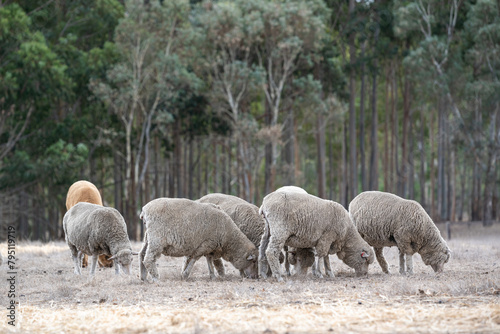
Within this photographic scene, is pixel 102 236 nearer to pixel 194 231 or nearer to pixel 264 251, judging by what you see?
pixel 194 231

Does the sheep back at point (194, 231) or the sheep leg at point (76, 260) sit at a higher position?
the sheep back at point (194, 231)

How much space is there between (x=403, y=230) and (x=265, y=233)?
2.69 meters

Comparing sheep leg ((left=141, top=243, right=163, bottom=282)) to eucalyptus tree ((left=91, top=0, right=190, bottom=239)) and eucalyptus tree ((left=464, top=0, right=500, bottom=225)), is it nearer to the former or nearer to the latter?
eucalyptus tree ((left=91, top=0, right=190, bottom=239))

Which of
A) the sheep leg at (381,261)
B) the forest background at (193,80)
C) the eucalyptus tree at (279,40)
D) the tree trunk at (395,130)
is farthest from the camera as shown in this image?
the tree trunk at (395,130)

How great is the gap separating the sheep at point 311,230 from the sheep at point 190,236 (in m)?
0.46

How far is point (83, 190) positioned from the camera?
1475 centimetres

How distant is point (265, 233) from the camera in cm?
1116

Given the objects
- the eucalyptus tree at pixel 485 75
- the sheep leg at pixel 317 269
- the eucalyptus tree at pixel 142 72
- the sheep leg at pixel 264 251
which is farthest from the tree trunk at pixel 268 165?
the sheep leg at pixel 264 251

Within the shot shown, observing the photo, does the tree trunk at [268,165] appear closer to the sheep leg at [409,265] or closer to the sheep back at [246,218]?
the sheep back at [246,218]

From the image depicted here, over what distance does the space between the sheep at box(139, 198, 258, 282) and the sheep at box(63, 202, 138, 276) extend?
Result: 0.86m

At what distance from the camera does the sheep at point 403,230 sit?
1193cm

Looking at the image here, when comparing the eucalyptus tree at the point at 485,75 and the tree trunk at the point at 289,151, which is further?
the tree trunk at the point at 289,151

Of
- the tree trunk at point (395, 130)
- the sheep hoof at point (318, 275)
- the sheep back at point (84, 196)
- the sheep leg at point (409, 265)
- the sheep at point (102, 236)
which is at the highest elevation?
the tree trunk at point (395, 130)

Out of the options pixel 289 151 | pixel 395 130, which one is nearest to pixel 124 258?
pixel 289 151
